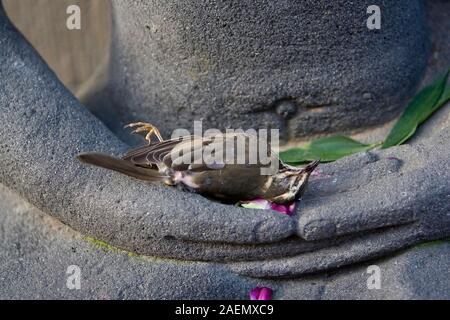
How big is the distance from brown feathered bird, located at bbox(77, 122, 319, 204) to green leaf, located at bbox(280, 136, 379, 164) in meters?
0.18

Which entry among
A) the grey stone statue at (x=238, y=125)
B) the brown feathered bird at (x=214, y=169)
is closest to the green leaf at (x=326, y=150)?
the grey stone statue at (x=238, y=125)

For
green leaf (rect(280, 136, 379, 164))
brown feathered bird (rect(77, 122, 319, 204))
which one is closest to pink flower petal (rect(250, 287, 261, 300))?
brown feathered bird (rect(77, 122, 319, 204))

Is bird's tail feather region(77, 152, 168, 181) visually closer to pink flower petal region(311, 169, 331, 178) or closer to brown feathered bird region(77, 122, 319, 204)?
brown feathered bird region(77, 122, 319, 204)

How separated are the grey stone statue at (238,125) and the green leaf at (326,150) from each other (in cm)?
3

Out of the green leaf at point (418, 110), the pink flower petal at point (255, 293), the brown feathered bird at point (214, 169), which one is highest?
the green leaf at point (418, 110)

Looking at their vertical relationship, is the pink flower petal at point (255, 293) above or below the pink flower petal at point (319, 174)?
below

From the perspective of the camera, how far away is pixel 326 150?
4.33ft

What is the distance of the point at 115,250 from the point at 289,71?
40cm

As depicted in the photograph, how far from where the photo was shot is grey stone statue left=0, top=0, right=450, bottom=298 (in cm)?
110

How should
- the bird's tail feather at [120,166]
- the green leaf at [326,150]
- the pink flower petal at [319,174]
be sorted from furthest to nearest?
1. the green leaf at [326,150]
2. the pink flower petal at [319,174]
3. the bird's tail feather at [120,166]

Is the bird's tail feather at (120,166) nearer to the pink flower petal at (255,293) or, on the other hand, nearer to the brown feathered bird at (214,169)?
the brown feathered bird at (214,169)

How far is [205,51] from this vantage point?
1.28 metres

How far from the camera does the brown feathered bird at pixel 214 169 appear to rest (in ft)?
3.61
